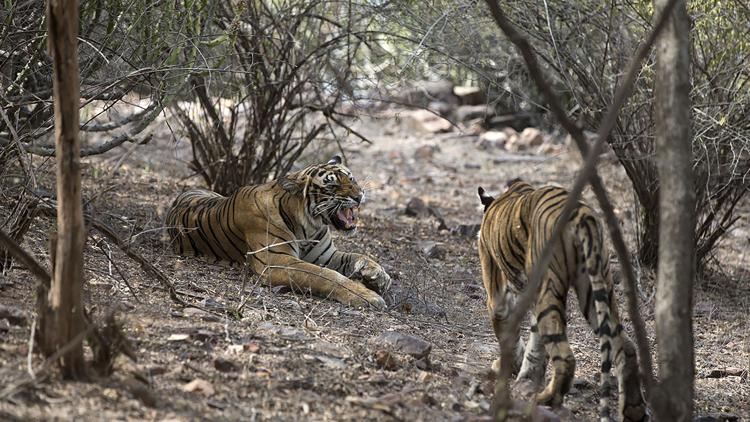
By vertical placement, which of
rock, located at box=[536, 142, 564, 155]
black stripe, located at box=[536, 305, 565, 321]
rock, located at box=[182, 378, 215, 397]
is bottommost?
rock, located at box=[182, 378, 215, 397]

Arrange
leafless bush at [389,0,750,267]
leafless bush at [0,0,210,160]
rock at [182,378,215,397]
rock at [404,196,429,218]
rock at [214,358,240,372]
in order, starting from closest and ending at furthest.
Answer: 1. rock at [182,378,215,397]
2. rock at [214,358,240,372]
3. leafless bush at [0,0,210,160]
4. leafless bush at [389,0,750,267]
5. rock at [404,196,429,218]

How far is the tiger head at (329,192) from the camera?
7.05 m

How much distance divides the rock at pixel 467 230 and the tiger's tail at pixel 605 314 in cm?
513

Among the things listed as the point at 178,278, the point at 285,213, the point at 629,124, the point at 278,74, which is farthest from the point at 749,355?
the point at 278,74

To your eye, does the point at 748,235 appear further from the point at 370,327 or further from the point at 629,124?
the point at 370,327

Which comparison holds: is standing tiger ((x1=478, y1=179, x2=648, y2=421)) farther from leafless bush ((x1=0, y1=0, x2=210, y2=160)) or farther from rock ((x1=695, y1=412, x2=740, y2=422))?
leafless bush ((x1=0, y1=0, x2=210, y2=160))

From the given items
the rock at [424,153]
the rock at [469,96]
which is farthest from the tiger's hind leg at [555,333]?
the rock at [469,96]

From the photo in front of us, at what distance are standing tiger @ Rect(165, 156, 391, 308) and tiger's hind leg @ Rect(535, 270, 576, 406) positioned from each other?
7.45ft

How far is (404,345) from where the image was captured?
5.13m

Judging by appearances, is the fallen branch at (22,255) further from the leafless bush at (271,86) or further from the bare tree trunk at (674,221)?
the leafless bush at (271,86)

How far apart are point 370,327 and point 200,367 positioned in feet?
5.28

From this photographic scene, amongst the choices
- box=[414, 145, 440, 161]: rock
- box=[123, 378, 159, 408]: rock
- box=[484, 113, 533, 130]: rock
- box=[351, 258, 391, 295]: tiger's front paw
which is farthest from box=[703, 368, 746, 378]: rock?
box=[484, 113, 533, 130]: rock

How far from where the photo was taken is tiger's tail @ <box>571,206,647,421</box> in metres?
4.46

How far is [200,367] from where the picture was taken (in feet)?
14.4
